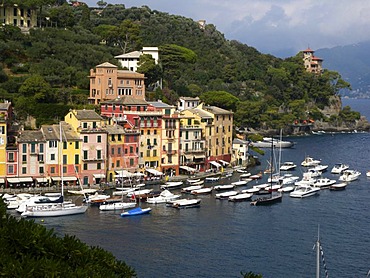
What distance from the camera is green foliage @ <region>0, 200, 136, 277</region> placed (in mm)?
8922

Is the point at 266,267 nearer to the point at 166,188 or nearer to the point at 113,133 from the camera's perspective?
the point at 166,188

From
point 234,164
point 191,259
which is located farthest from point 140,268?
point 234,164

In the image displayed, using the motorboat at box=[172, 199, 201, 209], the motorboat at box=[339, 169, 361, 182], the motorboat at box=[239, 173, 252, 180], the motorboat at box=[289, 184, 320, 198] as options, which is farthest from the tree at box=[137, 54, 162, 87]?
the motorboat at box=[172, 199, 201, 209]

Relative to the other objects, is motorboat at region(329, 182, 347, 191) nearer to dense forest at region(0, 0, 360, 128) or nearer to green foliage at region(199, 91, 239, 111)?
dense forest at region(0, 0, 360, 128)

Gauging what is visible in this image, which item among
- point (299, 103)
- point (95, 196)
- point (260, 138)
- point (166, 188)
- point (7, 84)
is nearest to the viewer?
point (95, 196)

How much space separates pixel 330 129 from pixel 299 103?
6.75 m

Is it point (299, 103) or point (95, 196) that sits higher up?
point (299, 103)

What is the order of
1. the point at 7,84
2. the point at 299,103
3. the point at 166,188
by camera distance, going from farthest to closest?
1. the point at 299,103
2. the point at 7,84
3. the point at 166,188

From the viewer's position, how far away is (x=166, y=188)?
45375 millimetres

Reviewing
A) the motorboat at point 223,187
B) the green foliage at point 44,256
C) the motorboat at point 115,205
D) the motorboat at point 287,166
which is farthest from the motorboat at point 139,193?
the green foliage at point 44,256

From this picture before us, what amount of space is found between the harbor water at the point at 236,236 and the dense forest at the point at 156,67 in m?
20.6

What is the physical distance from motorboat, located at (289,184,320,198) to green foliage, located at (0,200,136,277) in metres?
34.6

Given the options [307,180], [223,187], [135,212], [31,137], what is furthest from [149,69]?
[135,212]

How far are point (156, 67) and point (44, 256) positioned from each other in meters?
58.9
